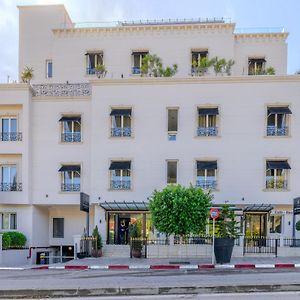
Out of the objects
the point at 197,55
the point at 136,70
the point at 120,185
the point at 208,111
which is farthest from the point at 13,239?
the point at 197,55

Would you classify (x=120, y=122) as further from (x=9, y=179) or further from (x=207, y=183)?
(x=9, y=179)

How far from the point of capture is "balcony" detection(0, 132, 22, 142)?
24188 millimetres

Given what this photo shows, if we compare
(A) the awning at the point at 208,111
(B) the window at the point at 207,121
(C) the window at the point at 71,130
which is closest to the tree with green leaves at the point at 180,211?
(B) the window at the point at 207,121

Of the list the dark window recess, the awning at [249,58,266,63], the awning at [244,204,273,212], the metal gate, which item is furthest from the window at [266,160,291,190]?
the awning at [249,58,266,63]

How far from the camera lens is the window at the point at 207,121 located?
23.1 meters

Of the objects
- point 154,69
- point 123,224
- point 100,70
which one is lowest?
point 123,224

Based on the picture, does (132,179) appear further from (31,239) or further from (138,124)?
(31,239)

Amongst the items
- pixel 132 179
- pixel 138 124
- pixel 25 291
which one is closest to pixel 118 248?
pixel 132 179

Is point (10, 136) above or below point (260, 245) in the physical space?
above

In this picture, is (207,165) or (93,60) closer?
(207,165)

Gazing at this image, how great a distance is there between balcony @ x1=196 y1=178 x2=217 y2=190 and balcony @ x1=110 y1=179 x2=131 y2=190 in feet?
14.4

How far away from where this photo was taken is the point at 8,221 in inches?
959

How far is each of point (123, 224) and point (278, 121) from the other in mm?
11977

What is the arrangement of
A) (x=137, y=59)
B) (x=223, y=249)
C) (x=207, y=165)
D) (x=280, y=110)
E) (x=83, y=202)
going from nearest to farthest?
(x=223, y=249)
(x=83, y=202)
(x=280, y=110)
(x=207, y=165)
(x=137, y=59)
